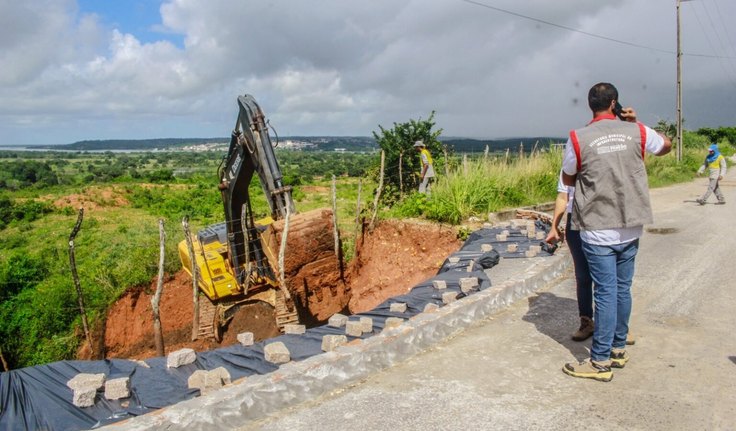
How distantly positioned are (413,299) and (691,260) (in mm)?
4222

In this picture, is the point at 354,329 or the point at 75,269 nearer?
the point at 354,329

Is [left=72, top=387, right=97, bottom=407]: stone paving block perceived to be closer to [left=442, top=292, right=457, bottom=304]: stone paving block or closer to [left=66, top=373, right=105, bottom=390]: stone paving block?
[left=66, top=373, right=105, bottom=390]: stone paving block

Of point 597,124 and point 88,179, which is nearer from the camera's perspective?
point 597,124

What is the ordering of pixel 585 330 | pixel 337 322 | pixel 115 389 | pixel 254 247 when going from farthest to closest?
pixel 254 247 → pixel 337 322 → pixel 585 330 → pixel 115 389

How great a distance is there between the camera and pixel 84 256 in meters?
18.1

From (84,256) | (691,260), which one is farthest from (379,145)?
(84,256)

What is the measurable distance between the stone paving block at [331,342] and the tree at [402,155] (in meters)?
10.4

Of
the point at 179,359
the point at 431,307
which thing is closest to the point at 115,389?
the point at 179,359

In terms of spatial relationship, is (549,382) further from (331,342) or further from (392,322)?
(331,342)

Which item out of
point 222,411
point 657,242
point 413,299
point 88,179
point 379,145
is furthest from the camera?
point 88,179

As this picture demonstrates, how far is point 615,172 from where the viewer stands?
3.49 metres

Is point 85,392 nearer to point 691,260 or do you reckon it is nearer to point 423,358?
point 423,358

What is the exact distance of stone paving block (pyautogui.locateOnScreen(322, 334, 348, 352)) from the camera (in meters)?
4.17

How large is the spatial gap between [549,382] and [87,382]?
10.2ft
